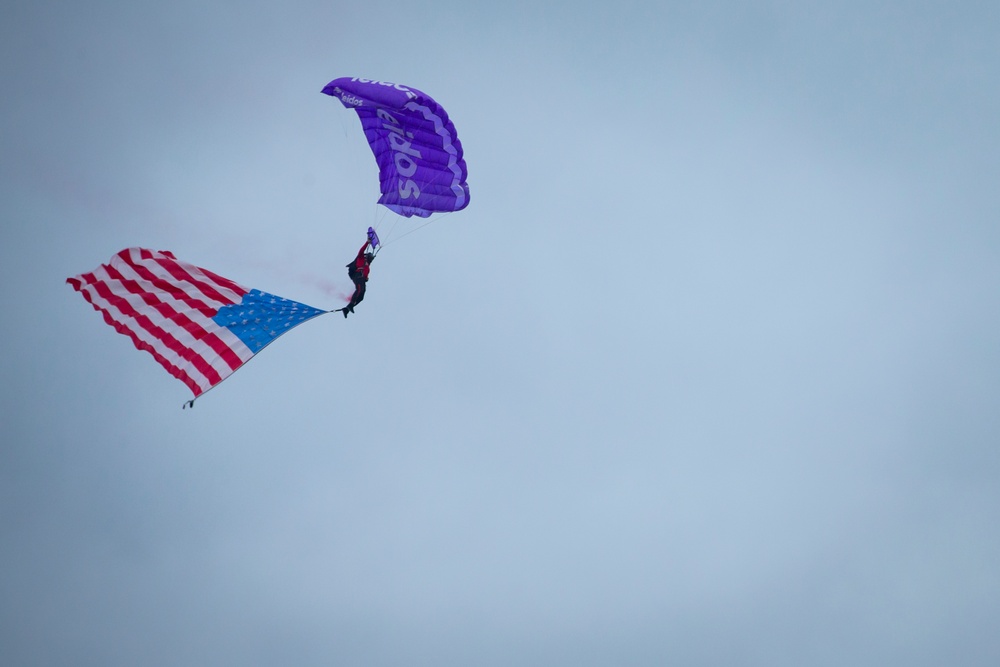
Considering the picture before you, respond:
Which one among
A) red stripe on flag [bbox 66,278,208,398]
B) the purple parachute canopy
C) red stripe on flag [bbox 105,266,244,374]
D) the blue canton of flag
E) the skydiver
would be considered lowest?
red stripe on flag [bbox 66,278,208,398]

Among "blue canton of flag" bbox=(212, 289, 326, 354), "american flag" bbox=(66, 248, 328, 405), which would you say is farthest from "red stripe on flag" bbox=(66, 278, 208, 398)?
"blue canton of flag" bbox=(212, 289, 326, 354)

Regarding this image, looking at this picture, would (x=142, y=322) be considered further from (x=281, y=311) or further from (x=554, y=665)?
(x=554, y=665)

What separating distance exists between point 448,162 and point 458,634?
78.1 meters

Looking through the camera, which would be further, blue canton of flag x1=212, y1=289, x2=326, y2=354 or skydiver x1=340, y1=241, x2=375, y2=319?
skydiver x1=340, y1=241, x2=375, y2=319

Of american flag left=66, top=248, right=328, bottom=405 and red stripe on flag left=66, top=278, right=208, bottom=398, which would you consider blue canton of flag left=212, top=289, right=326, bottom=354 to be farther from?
red stripe on flag left=66, top=278, right=208, bottom=398

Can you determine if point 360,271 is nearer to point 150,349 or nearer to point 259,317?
point 259,317

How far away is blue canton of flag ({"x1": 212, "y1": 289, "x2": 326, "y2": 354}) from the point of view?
752 inches

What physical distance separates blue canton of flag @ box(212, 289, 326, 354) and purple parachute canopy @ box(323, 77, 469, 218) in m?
2.69

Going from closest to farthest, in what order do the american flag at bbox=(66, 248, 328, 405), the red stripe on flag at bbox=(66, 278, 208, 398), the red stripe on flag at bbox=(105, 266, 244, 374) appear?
the red stripe on flag at bbox=(66, 278, 208, 398)
the american flag at bbox=(66, 248, 328, 405)
the red stripe on flag at bbox=(105, 266, 244, 374)

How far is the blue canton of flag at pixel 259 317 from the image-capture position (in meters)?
19.1

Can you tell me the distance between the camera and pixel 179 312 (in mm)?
18781

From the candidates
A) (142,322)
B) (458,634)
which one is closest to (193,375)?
(142,322)

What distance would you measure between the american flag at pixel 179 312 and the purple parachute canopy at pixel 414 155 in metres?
3.05

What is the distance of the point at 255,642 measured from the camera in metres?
79.5
